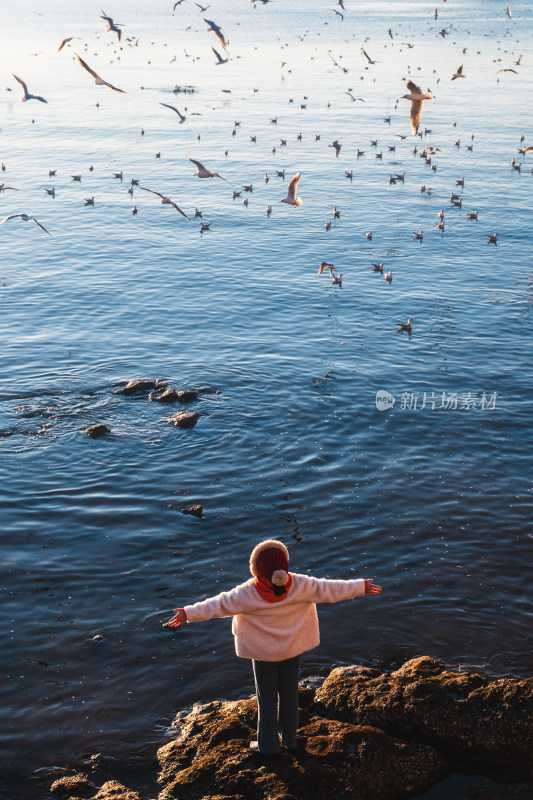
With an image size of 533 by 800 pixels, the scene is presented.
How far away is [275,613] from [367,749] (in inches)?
67.6

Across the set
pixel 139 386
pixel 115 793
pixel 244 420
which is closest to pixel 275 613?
pixel 115 793

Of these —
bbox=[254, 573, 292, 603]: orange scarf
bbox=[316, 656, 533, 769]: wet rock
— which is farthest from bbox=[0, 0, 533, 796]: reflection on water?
bbox=[254, 573, 292, 603]: orange scarf

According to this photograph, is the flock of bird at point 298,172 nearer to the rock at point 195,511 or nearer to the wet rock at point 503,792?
the rock at point 195,511

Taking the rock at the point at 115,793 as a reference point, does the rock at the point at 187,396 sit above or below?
above

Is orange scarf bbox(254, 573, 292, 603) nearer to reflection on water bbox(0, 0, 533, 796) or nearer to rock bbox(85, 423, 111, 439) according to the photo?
reflection on water bbox(0, 0, 533, 796)

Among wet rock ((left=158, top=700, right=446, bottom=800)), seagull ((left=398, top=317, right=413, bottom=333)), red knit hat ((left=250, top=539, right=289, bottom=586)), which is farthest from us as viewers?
seagull ((left=398, top=317, right=413, bottom=333))

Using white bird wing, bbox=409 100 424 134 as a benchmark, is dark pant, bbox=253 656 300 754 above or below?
below

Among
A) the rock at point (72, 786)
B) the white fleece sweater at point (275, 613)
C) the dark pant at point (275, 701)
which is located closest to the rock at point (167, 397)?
the rock at point (72, 786)

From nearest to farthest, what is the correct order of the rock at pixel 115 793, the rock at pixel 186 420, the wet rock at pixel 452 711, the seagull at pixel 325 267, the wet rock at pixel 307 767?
1. the wet rock at pixel 307 767
2. the rock at pixel 115 793
3. the wet rock at pixel 452 711
4. the rock at pixel 186 420
5. the seagull at pixel 325 267

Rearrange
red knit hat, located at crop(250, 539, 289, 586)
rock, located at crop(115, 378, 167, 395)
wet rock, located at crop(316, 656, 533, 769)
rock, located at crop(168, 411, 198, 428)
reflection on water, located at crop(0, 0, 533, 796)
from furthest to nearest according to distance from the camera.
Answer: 1. rock, located at crop(115, 378, 167, 395)
2. rock, located at crop(168, 411, 198, 428)
3. reflection on water, located at crop(0, 0, 533, 796)
4. wet rock, located at crop(316, 656, 533, 769)
5. red knit hat, located at crop(250, 539, 289, 586)

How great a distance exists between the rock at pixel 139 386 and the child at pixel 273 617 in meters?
13.0

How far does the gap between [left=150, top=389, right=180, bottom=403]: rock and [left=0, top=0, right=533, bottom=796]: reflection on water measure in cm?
32

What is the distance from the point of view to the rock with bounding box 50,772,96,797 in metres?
7.69

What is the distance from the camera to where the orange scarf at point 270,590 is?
6609 mm
